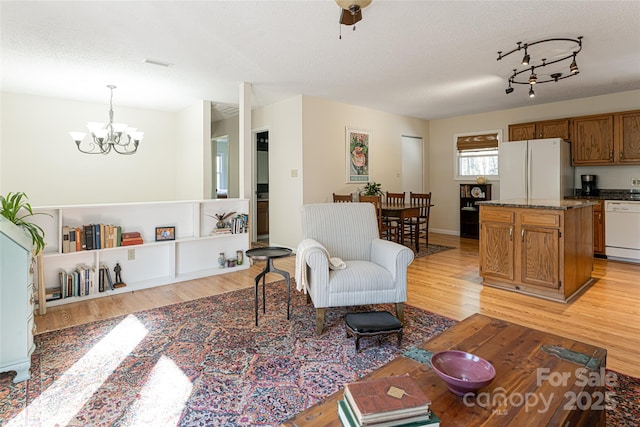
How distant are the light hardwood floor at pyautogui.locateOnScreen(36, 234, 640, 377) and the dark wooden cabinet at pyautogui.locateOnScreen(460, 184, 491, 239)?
2.47 meters

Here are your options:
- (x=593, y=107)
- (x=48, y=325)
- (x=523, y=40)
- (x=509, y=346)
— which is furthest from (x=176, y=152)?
(x=593, y=107)

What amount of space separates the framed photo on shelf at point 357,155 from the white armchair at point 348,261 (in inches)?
122

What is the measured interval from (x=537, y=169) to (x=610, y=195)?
3.41ft

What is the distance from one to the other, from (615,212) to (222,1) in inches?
225

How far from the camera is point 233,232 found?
462 centimetres

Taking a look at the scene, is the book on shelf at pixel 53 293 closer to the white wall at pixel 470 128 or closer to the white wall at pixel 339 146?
the white wall at pixel 339 146

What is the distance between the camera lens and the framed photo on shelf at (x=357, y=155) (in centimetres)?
614

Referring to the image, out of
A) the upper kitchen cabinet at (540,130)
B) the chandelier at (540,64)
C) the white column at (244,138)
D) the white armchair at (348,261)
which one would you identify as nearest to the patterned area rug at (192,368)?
the white armchair at (348,261)

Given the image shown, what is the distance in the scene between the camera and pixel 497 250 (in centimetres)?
373

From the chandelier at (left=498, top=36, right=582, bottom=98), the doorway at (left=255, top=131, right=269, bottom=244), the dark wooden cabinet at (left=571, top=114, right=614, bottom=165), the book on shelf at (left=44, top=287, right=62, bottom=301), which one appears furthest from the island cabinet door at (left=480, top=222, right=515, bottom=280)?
the book on shelf at (left=44, top=287, right=62, bottom=301)

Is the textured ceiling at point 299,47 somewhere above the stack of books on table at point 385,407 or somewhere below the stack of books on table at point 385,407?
above

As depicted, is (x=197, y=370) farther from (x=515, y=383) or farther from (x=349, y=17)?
(x=349, y=17)

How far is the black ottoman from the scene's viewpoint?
2.28 meters

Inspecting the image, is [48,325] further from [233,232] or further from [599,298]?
[599,298]
